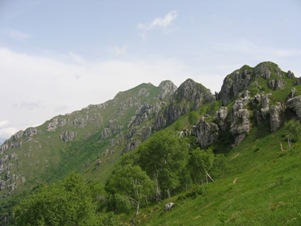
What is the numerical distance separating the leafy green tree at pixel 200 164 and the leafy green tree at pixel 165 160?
10.2ft

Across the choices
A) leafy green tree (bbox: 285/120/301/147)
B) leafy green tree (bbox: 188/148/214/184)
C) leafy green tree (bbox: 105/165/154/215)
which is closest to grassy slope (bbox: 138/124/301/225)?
leafy green tree (bbox: 105/165/154/215)

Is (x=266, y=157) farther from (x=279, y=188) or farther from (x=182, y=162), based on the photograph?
(x=279, y=188)

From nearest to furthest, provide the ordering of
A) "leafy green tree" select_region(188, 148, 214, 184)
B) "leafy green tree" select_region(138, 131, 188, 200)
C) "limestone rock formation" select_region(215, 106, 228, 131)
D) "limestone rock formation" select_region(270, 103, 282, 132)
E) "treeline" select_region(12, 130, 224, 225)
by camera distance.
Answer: "treeline" select_region(12, 130, 224, 225) → "leafy green tree" select_region(188, 148, 214, 184) → "leafy green tree" select_region(138, 131, 188, 200) → "limestone rock formation" select_region(270, 103, 282, 132) → "limestone rock formation" select_region(215, 106, 228, 131)

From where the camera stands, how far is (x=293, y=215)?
21.9 meters

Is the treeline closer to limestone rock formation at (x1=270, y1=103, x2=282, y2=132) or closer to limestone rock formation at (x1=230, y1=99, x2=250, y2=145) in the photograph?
limestone rock formation at (x1=270, y1=103, x2=282, y2=132)

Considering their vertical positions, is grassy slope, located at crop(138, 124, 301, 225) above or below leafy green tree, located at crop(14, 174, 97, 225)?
below

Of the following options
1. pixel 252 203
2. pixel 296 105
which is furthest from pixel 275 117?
pixel 252 203

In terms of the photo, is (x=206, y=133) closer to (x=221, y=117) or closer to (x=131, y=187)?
(x=221, y=117)

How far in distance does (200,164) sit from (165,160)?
36.5 ft

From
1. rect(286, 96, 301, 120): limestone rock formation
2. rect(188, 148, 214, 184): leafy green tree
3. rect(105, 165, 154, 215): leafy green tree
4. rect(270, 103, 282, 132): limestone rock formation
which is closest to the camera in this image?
rect(105, 165, 154, 215): leafy green tree

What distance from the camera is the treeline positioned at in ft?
173

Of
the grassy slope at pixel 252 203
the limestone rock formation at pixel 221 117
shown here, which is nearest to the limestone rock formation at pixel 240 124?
the limestone rock formation at pixel 221 117

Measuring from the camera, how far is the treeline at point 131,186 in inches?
2072

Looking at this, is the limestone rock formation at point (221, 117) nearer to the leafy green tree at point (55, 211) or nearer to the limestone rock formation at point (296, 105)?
the limestone rock formation at point (296, 105)
